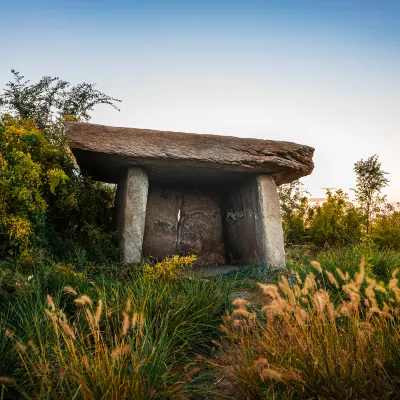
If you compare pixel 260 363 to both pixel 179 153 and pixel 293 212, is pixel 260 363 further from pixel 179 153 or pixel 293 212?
pixel 293 212

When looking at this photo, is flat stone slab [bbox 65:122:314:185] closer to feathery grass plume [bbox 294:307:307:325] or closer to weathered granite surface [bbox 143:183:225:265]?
weathered granite surface [bbox 143:183:225:265]

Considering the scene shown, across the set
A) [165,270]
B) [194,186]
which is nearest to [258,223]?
[194,186]

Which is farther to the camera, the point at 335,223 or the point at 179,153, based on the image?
the point at 335,223

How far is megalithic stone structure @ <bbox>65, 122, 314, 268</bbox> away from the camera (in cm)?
495

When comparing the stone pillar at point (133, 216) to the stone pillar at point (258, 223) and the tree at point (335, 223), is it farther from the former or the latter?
the tree at point (335, 223)

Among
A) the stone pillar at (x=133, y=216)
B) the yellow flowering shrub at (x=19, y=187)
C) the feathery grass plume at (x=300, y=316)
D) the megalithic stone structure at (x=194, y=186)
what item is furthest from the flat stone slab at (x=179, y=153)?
the feathery grass plume at (x=300, y=316)

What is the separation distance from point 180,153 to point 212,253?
8.23 feet

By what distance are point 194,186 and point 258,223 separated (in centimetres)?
164

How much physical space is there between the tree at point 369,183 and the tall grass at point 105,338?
775cm

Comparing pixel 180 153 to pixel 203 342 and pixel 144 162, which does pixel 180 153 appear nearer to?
pixel 144 162

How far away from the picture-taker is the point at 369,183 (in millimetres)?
10266

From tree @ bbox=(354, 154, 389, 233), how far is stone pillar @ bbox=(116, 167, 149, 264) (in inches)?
271

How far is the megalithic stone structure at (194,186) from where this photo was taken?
495 cm

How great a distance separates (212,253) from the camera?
692cm
